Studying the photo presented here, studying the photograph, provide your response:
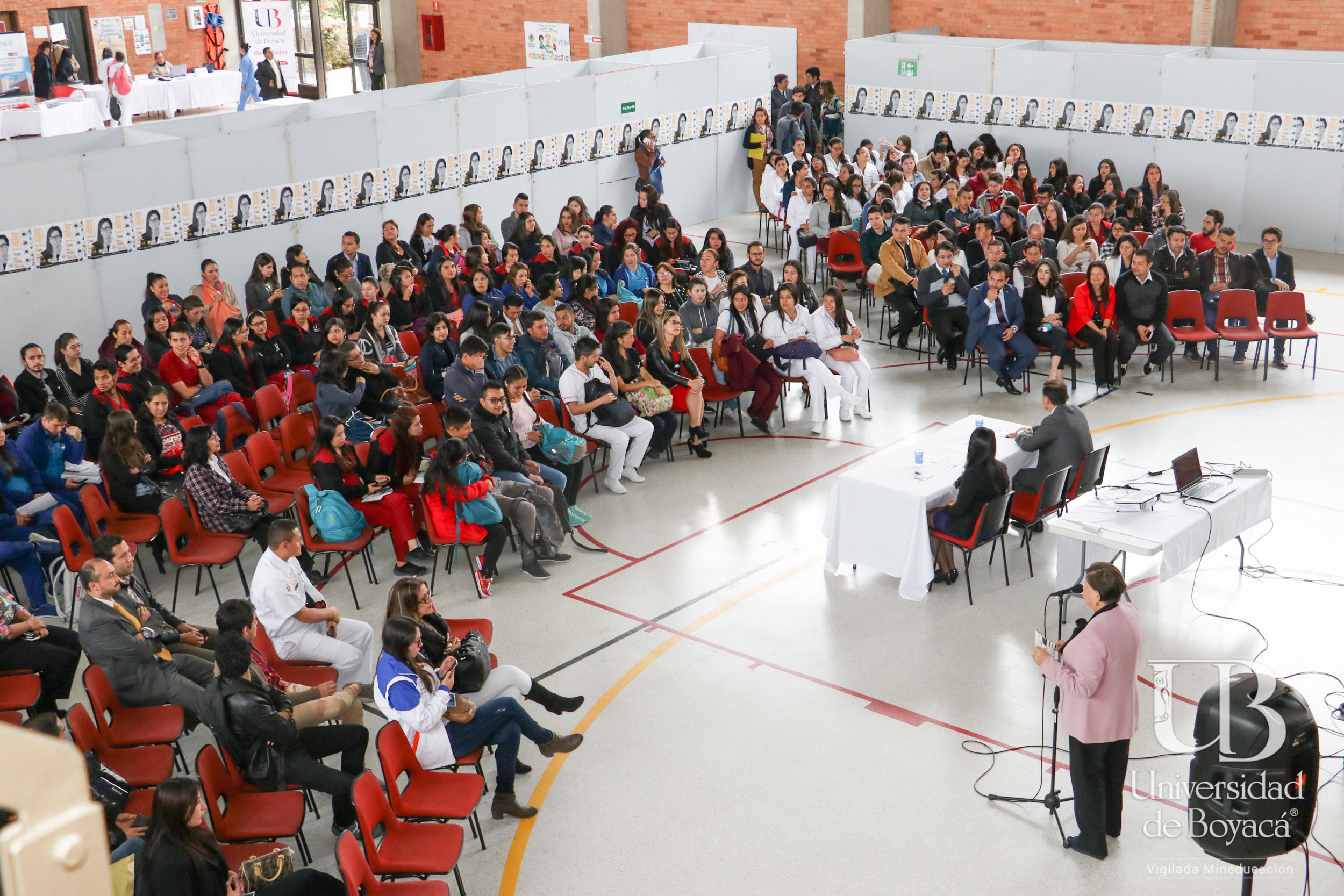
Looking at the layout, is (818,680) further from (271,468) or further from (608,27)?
(608,27)

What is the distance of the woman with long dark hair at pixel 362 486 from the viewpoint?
8.34 meters

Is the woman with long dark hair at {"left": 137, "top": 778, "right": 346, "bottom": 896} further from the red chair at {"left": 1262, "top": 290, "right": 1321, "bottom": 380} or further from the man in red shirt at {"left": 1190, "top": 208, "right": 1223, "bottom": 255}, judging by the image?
the man in red shirt at {"left": 1190, "top": 208, "right": 1223, "bottom": 255}

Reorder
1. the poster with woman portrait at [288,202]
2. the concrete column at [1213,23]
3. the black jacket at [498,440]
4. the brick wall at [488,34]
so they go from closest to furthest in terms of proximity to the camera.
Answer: the black jacket at [498,440] → the poster with woman portrait at [288,202] → the concrete column at [1213,23] → the brick wall at [488,34]

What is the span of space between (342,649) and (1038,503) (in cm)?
476

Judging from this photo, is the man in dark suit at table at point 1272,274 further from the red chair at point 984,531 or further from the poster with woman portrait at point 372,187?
the poster with woman portrait at point 372,187

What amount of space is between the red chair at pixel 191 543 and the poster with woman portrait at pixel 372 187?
6.62 meters

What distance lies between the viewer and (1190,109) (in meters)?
16.9

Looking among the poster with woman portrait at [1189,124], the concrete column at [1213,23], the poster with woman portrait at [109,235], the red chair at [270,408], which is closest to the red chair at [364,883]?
the red chair at [270,408]

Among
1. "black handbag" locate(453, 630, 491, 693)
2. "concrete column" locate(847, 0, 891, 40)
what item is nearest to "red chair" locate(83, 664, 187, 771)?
"black handbag" locate(453, 630, 491, 693)

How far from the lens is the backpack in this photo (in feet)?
26.5

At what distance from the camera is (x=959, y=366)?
13.0 meters

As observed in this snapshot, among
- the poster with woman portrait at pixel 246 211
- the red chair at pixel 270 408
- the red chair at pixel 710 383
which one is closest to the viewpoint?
the red chair at pixel 270 408

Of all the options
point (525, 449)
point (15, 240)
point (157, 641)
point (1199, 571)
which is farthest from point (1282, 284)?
point (15, 240)

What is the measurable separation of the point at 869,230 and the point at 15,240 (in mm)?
8931
